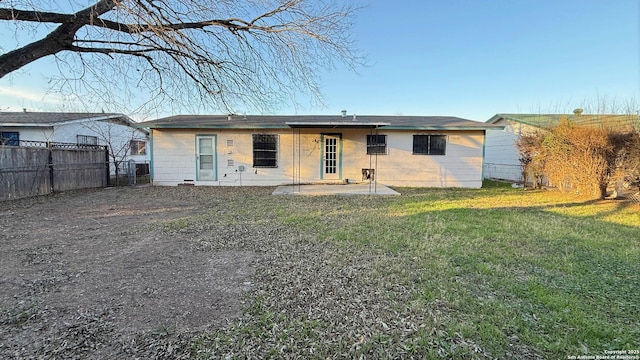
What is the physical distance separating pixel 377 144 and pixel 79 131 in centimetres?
1373

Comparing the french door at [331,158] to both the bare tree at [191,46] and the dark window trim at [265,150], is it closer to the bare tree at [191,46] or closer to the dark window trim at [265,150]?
the dark window trim at [265,150]

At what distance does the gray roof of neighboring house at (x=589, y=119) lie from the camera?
8258mm

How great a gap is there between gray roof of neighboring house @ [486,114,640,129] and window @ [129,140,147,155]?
66.5ft

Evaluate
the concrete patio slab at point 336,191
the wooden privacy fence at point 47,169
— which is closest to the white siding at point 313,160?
the concrete patio slab at point 336,191

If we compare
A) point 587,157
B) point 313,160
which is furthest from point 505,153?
point 313,160

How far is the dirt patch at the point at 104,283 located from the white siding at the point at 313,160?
19.3 ft

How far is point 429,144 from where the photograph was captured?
1202cm

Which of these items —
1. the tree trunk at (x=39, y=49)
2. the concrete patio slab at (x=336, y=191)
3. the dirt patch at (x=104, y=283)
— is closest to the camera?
the dirt patch at (x=104, y=283)

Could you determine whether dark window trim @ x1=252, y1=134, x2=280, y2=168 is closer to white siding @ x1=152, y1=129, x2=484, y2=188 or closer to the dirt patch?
white siding @ x1=152, y1=129, x2=484, y2=188

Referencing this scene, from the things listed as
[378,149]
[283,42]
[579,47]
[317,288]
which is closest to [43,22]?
[283,42]

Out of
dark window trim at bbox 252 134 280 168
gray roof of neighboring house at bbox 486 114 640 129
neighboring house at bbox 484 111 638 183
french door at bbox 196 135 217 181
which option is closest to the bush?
gray roof of neighboring house at bbox 486 114 640 129

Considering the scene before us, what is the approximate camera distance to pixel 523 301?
2809mm

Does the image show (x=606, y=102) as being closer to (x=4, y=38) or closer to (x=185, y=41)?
(x=185, y=41)

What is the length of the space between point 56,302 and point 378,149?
35.2 feet
